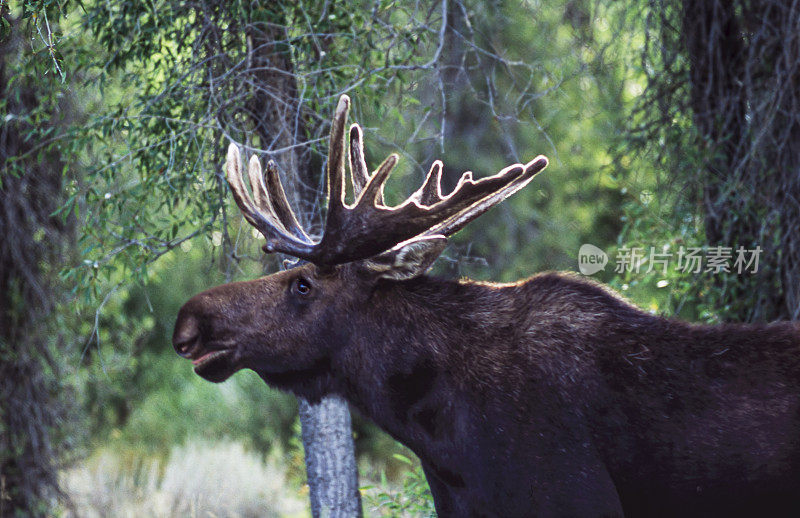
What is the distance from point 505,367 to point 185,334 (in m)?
1.39

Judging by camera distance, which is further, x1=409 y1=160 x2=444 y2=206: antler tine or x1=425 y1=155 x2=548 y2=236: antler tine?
x1=409 y1=160 x2=444 y2=206: antler tine

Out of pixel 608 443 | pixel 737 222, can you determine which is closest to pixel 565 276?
pixel 608 443

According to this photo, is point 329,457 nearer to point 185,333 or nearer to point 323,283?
point 323,283

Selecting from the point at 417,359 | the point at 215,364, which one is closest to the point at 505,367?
the point at 417,359

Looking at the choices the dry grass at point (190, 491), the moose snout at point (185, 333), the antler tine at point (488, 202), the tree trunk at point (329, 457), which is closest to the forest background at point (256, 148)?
the dry grass at point (190, 491)

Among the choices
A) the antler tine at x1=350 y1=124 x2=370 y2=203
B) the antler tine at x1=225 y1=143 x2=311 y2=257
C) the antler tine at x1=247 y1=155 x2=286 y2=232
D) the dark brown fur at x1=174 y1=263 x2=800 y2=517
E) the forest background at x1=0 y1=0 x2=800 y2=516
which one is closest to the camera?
the dark brown fur at x1=174 y1=263 x2=800 y2=517

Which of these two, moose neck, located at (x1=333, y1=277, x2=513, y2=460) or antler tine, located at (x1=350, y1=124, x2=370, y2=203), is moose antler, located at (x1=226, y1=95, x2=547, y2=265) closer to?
moose neck, located at (x1=333, y1=277, x2=513, y2=460)

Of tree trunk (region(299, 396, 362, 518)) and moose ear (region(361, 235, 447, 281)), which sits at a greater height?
moose ear (region(361, 235, 447, 281))

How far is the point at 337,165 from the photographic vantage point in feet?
13.1

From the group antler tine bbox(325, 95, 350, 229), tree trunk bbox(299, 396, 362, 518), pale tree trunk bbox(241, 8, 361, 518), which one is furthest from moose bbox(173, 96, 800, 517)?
tree trunk bbox(299, 396, 362, 518)

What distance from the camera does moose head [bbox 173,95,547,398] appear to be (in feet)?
13.3

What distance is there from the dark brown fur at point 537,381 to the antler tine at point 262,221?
119 millimetres

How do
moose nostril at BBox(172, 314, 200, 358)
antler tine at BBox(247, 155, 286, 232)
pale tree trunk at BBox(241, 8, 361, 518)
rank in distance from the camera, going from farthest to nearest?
1. pale tree trunk at BBox(241, 8, 361, 518)
2. antler tine at BBox(247, 155, 286, 232)
3. moose nostril at BBox(172, 314, 200, 358)

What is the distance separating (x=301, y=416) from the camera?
5.76m
